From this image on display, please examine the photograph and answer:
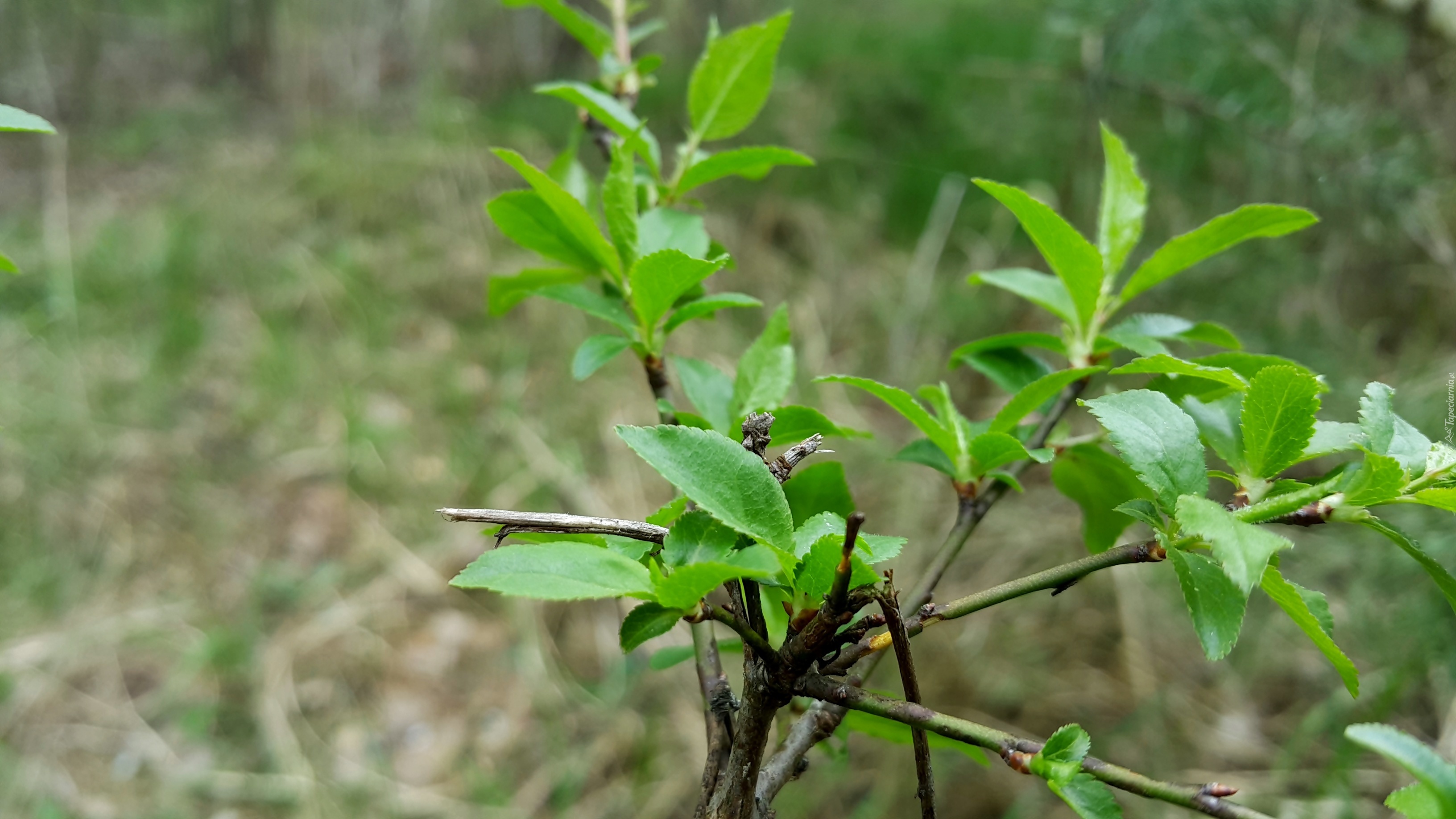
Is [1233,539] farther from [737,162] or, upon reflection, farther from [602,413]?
[602,413]

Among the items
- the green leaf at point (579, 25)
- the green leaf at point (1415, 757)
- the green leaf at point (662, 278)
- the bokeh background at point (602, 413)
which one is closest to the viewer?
the green leaf at point (1415, 757)

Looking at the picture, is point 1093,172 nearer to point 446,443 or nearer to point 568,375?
point 568,375

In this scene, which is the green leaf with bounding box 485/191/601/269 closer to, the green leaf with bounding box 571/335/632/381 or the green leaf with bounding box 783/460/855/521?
the green leaf with bounding box 571/335/632/381

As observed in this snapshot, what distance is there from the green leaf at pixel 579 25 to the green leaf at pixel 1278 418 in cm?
36

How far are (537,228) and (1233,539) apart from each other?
0.29m

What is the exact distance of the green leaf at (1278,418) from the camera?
241 millimetres

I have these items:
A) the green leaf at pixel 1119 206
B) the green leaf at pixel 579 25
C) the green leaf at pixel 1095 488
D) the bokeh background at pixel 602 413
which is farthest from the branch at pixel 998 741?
the bokeh background at pixel 602 413

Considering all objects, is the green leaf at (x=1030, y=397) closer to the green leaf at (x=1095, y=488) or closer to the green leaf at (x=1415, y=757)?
the green leaf at (x=1095, y=488)

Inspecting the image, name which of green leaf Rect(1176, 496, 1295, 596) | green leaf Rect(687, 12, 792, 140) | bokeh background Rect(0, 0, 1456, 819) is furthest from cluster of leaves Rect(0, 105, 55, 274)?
bokeh background Rect(0, 0, 1456, 819)

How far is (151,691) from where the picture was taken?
143cm

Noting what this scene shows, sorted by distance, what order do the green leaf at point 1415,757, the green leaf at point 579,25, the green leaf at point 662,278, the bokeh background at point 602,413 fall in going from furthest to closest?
the bokeh background at point 602,413 < the green leaf at point 579,25 < the green leaf at point 662,278 < the green leaf at point 1415,757

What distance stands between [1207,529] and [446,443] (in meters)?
1.76

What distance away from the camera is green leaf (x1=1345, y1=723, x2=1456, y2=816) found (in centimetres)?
18

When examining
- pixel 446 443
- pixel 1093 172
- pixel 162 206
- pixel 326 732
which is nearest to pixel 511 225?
pixel 326 732
